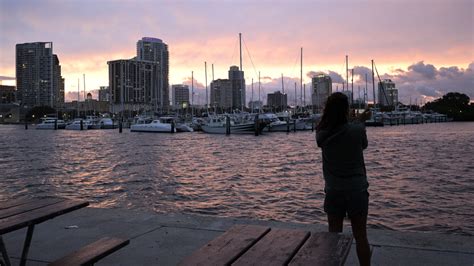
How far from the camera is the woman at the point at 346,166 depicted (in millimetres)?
3822

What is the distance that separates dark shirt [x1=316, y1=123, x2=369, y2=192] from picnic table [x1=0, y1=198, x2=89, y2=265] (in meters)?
2.55

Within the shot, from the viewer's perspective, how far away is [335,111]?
151 inches

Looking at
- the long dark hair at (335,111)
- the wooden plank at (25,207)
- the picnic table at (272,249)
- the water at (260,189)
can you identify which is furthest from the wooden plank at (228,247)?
the water at (260,189)

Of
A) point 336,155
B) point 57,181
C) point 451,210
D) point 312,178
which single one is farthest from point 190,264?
point 57,181

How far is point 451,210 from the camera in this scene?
10.8 m

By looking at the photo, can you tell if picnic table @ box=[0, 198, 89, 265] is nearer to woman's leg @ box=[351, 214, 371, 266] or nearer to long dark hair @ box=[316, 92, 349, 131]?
long dark hair @ box=[316, 92, 349, 131]

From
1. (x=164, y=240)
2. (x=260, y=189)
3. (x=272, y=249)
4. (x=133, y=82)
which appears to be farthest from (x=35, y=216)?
(x=133, y=82)

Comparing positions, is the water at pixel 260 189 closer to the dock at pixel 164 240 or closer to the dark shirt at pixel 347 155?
the dock at pixel 164 240

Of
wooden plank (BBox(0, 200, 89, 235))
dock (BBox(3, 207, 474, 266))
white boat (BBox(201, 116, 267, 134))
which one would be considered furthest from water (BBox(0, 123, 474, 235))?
white boat (BBox(201, 116, 267, 134))

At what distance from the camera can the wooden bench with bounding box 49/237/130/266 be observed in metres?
3.18

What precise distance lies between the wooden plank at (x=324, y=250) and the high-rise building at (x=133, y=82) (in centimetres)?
17822

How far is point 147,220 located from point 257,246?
3998 mm

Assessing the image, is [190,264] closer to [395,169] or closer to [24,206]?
[24,206]

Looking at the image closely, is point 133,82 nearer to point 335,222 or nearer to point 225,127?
point 225,127
